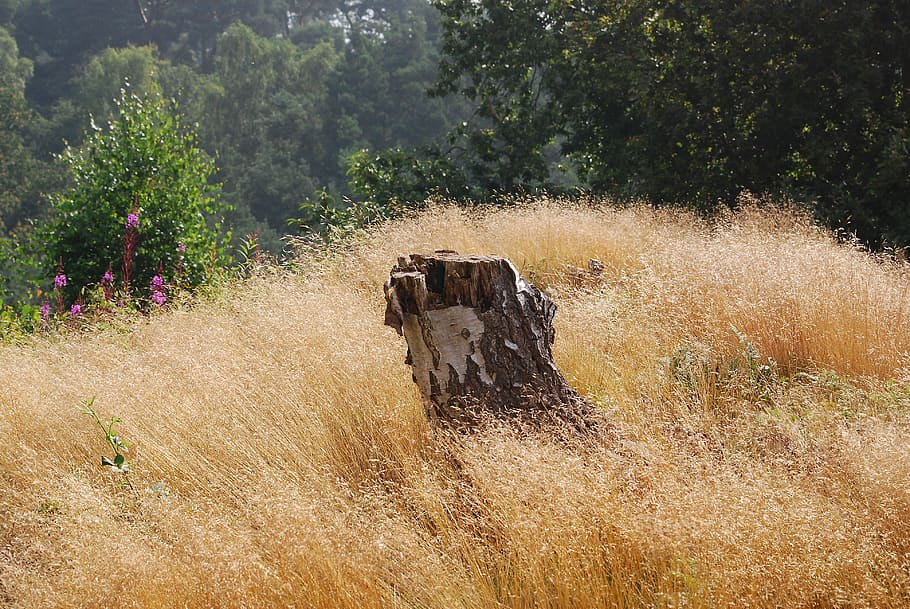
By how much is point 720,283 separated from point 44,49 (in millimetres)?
40642

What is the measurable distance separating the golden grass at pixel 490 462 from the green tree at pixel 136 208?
7.86 ft

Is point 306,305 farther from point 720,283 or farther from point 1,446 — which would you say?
point 720,283

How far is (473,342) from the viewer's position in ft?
10.4

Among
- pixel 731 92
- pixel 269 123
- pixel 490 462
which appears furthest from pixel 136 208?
pixel 269 123

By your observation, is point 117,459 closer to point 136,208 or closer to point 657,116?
point 136,208

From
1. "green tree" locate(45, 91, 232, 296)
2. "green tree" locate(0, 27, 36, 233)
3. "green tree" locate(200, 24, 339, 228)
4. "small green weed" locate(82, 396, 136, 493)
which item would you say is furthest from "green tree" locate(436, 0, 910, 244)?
"green tree" locate(0, 27, 36, 233)

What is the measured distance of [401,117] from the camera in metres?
31.4

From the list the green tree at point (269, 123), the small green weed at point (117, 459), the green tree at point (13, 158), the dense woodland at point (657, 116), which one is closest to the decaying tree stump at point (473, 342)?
the small green weed at point (117, 459)

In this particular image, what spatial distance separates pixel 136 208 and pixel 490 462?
19.0 feet

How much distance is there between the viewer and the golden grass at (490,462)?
2336mm

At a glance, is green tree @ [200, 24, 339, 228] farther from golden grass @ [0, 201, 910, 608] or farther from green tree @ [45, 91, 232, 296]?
golden grass @ [0, 201, 910, 608]

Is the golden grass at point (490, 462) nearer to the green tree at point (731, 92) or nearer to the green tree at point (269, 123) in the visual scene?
the green tree at point (731, 92)

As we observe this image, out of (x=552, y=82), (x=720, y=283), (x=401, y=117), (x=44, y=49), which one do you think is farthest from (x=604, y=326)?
(x=44, y=49)

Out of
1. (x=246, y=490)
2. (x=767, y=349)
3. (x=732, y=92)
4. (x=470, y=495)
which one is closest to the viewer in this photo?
(x=470, y=495)
